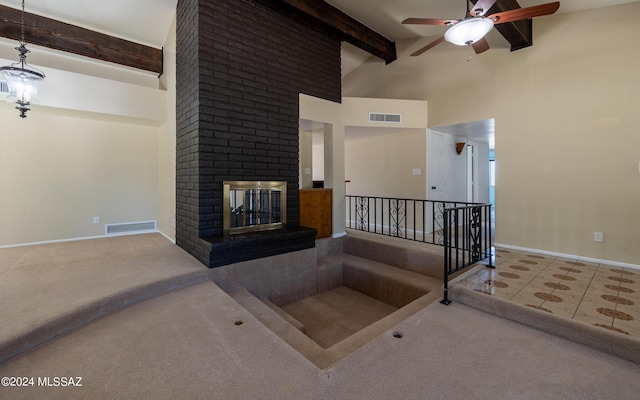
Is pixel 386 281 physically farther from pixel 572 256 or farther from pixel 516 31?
pixel 516 31

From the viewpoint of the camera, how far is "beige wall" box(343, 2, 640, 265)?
3.52 m

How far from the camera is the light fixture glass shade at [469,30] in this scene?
2.65 m

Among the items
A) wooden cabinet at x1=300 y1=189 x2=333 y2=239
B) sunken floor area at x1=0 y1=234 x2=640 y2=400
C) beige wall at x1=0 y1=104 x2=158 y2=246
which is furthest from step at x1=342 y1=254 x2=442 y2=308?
beige wall at x1=0 y1=104 x2=158 y2=246

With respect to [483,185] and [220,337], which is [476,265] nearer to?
[220,337]


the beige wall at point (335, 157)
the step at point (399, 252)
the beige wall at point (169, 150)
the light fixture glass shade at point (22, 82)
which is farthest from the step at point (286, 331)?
the light fixture glass shade at point (22, 82)

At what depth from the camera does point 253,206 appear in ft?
12.9

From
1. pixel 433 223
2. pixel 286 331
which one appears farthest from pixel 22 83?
pixel 433 223

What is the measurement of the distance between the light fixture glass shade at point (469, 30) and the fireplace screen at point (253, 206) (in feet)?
9.27

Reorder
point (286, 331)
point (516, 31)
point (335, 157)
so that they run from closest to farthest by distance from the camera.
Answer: point (286, 331) → point (516, 31) → point (335, 157)

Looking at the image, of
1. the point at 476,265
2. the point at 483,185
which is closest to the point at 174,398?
the point at 476,265

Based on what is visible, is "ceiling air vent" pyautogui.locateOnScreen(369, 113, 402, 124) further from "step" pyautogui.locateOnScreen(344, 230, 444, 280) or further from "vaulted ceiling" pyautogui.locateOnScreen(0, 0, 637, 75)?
"step" pyautogui.locateOnScreen(344, 230, 444, 280)

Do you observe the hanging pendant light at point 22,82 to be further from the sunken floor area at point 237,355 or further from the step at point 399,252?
the step at point 399,252

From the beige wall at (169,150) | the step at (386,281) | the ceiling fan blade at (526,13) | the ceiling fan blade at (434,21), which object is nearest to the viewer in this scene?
the ceiling fan blade at (526,13)

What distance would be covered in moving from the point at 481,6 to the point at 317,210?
3482mm
